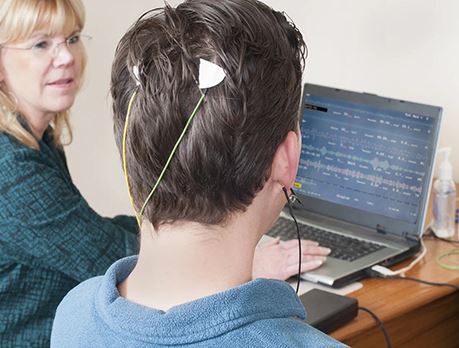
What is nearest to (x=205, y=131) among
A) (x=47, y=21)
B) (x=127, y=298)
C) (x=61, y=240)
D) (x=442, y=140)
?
(x=127, y=298)

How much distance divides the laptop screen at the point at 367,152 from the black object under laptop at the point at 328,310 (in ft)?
1.24

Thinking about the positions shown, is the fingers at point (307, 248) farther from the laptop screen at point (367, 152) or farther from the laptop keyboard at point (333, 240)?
the laptop screen at point (367, 152)

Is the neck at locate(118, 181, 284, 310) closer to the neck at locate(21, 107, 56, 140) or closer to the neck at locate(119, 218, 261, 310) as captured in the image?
the neck at locate(119, 218, 261, 310)

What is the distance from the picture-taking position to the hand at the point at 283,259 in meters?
1.69

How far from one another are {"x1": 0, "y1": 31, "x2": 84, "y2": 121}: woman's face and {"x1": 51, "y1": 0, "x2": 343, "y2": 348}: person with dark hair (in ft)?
3.30

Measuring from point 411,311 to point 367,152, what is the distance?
411mm

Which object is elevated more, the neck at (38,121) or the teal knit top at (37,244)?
the neck at (38,121)

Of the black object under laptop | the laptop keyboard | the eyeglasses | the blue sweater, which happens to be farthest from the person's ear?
the eyeglasses

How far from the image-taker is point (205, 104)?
35.4 inches

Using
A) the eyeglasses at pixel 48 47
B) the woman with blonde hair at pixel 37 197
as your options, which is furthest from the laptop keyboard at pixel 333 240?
the eyeglasses at pixel 48 47

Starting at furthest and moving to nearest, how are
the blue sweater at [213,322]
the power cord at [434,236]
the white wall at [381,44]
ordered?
the white wall at [381,44] < the power cord at [434,236] < the blue sweater at [213,322]

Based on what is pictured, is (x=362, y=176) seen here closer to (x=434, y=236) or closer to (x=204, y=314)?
(x=434, y=236)

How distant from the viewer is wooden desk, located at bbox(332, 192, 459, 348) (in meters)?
1.56

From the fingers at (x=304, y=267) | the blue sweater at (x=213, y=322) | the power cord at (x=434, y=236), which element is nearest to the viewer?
the blue sweater at (x=213, y=322)
